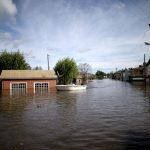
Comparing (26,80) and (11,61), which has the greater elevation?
(11,61)

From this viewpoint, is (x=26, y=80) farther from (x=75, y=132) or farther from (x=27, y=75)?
(x=75, y=132)

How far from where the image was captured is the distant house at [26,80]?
4969cm

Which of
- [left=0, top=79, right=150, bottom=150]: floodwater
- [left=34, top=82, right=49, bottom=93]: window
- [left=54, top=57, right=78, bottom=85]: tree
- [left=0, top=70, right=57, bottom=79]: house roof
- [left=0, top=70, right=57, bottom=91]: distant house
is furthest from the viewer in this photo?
[left=54, top=57, right=78, bottom=85]: tree

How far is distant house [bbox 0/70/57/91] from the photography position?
49.7m

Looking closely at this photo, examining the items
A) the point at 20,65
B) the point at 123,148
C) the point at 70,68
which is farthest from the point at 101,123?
the point at 20,65

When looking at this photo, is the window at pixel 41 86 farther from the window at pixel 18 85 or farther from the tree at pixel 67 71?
the tree at pixel 67 71

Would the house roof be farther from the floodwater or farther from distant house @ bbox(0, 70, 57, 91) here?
the floodwater

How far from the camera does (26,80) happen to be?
50406mm

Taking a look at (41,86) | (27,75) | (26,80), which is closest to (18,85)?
(26,80)

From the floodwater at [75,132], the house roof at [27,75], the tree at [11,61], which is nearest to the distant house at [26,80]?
the house roof at [27,75]

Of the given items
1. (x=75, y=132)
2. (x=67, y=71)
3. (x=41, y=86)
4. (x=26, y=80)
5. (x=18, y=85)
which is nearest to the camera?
(x=75, y=132)

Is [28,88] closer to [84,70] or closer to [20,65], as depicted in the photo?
[20,65]

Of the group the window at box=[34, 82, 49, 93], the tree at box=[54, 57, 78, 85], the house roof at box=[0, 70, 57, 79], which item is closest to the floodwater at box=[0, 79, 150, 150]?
the house roof at box=[0, 70, 57, 79]

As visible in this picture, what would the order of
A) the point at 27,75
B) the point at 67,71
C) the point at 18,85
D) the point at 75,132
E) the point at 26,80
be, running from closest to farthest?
the point at 75,132, the point at 18,85, the point at 26,80, the point at 27,75, the point at 67,71
